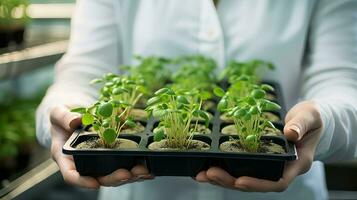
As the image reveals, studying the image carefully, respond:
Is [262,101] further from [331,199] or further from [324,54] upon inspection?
[331,199]

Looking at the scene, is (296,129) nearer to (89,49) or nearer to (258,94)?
(258,94)

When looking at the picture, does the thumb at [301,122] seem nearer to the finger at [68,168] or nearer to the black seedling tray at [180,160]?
the black seedling tray at [180,160]

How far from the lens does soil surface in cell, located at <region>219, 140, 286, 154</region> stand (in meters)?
0.92

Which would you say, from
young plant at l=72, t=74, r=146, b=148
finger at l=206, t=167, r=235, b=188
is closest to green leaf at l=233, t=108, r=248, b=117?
finger at l=206, t=167, r=235, b=188

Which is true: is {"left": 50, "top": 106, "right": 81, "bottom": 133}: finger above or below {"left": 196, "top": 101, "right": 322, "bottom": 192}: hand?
above

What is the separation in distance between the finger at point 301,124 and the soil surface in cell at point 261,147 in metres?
0.05

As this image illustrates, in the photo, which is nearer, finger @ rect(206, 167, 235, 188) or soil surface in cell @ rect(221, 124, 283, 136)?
finger @ rect(206, 167, 235, 188)

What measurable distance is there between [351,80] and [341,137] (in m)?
0.16

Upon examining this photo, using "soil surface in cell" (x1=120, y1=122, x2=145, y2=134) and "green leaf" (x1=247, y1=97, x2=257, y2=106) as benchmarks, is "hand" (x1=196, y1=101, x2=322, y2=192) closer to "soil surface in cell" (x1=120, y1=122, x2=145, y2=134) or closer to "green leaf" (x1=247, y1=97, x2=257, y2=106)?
"green leaf" (x1=247, y1=97, x2=257, y2=106)

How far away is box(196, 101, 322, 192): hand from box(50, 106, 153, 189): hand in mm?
120

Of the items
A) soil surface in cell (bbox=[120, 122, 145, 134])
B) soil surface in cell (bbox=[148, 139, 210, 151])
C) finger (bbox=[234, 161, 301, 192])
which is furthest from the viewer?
soil surface in cell (bbox=[120, 122, 145, 134])

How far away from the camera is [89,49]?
48.9 inches

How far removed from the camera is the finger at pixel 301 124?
2.79 feet

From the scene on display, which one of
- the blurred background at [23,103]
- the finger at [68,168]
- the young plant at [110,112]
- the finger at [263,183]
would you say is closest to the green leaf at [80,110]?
the young plant at [110,112]
